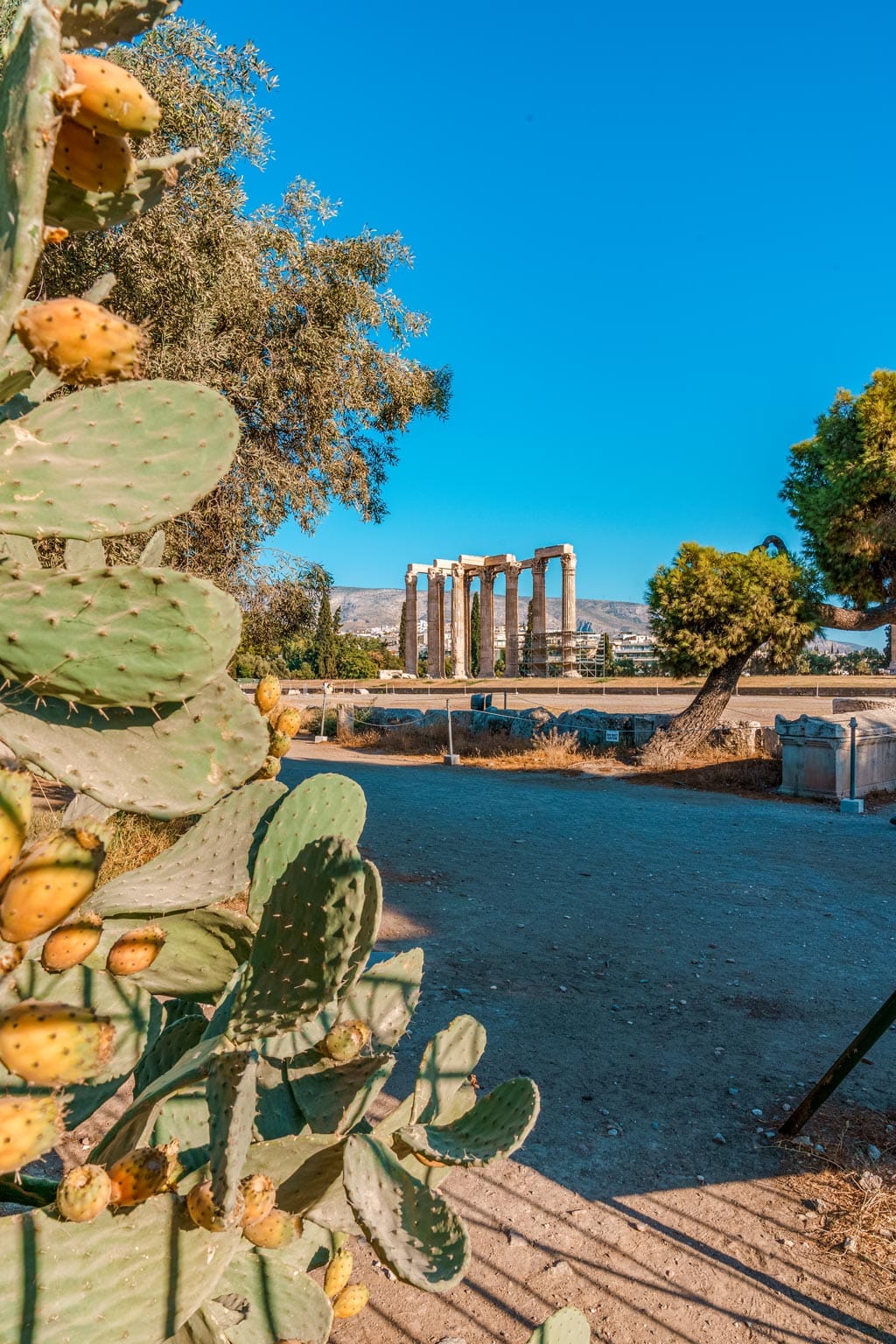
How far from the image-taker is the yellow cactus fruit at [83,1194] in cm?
89

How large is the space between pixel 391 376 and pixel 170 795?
1016cm

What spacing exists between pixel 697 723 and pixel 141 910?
13.7 meters

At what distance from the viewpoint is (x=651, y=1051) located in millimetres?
4047

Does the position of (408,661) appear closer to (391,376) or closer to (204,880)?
(391,376)

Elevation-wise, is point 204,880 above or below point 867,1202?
above

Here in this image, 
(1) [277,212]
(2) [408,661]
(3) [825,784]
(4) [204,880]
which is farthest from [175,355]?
(2) [408,661]

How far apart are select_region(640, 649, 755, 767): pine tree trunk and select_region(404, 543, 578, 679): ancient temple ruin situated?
2700cm

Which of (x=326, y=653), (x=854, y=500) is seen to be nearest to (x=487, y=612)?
(x=326, y=653)

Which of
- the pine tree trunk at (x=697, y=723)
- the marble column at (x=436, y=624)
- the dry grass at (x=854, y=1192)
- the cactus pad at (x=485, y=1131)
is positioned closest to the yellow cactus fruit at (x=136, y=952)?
the cactus pad at (x=485, y=1131)

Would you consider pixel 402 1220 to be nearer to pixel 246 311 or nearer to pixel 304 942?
pixel 304 942

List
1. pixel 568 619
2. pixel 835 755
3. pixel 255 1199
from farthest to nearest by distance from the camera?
pixel 568 619 < pixel 835 755 < pixel 255 1199

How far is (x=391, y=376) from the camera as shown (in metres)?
10.6

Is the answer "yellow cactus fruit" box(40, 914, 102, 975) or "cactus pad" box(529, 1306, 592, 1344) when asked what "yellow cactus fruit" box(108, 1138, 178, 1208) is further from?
"cactus pad" box(529, 1306, 592, 1344)

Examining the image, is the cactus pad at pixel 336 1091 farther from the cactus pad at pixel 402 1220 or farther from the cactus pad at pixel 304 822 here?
the cactus pad at pixel 304 822
